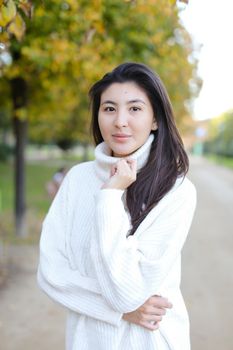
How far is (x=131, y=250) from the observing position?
1282 mm

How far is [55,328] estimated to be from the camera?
142 inches

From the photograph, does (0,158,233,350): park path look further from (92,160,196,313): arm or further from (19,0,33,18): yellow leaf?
(19,0,33,18): yellow leaf

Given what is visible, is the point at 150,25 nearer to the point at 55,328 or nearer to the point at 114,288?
the point at 55,328

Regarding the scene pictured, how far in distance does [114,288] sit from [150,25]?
14.6 ft

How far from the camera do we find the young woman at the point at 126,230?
1305 millimetres

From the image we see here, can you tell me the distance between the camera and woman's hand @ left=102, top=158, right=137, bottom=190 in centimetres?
136

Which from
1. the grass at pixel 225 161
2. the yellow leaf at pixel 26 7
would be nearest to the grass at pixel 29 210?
the yellow leaf at pixel 26 7

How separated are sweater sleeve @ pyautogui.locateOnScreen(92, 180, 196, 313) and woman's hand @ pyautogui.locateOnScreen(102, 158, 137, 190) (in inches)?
1.4

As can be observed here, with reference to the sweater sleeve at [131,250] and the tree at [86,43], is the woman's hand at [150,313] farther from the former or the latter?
the tree at [86,43]

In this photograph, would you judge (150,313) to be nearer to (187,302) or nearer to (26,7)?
(26,7)

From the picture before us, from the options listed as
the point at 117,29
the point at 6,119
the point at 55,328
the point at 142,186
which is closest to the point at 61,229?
the point at 142,186

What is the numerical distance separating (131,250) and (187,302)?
3.25m

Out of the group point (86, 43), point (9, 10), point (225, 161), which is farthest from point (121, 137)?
point (225, 161)

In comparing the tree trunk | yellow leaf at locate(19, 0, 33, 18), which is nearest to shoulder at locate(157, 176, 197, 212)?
yellow leaf at locate(19, 0, 33, 18)
